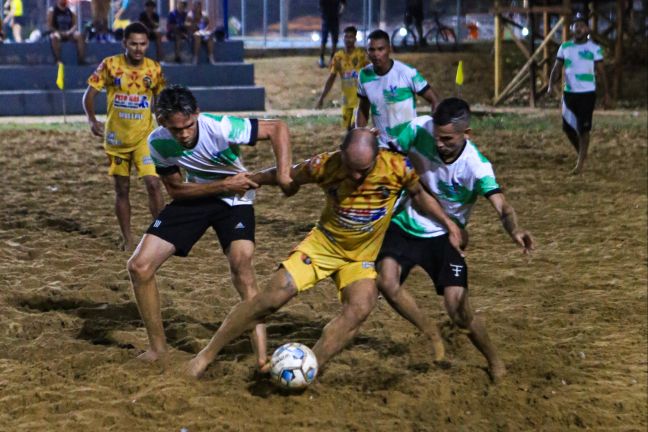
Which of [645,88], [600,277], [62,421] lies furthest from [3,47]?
[62,421]

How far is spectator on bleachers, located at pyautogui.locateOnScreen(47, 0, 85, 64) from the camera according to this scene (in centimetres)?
2203

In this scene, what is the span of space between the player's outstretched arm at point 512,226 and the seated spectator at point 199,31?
17.7 meters

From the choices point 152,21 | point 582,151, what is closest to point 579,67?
point 582,151

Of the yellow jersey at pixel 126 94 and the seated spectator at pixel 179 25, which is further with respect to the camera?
the seated spectator at pixel 179 25

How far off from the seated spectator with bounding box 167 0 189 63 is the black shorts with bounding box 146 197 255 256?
56.3 feet

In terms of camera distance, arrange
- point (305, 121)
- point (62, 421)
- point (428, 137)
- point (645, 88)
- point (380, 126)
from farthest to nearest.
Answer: point (645, 88), point (305, 121), point (380, 126), point (428, 137), point (62, 421)

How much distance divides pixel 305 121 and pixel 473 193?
13.5m

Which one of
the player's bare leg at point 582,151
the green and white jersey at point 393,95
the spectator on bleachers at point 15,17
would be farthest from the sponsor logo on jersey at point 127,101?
the spectator on bleachers at point 15,17

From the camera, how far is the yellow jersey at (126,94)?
941 cm

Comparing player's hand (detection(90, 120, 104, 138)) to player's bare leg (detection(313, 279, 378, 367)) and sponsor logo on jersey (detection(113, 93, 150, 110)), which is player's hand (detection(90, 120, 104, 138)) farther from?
player's bare leg (detection(313, 279, 378, 367))

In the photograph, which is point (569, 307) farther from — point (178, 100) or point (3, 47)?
point (3, 47)

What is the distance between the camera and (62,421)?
5.56 metres

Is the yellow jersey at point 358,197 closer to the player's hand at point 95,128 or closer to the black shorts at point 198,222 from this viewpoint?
the black shorts at point 198,222

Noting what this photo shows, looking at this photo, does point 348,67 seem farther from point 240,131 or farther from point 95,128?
point 240,131
